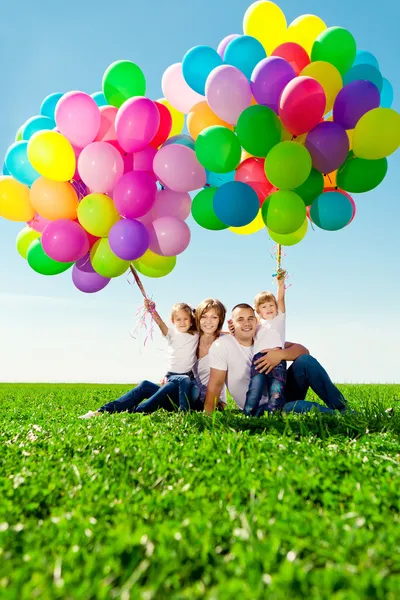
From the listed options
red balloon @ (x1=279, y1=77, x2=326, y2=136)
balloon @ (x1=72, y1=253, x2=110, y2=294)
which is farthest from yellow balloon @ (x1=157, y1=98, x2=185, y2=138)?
balloon @ (x1=72, y1=253, x2=110, y2=294)

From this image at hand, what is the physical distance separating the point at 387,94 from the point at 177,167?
3.02m

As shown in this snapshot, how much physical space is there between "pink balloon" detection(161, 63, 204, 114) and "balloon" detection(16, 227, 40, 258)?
100 inches

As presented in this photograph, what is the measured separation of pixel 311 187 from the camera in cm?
589

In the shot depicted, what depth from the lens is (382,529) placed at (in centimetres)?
255

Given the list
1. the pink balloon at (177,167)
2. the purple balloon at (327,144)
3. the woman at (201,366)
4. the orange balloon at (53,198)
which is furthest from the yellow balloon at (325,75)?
the orange balloon at (53,198)

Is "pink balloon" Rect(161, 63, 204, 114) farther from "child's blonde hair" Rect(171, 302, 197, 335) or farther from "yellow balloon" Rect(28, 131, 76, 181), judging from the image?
"child's blonde hair" Rect(171, 302, 197, 335)

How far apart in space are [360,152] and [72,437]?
4389 millimetres

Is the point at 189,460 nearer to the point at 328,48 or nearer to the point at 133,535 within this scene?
the point at 133,535

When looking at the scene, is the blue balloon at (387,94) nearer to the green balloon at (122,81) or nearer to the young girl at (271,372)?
the young girl at (271,372)

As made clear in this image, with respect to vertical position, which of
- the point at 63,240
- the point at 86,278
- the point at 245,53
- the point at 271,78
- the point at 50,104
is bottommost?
the point at 86,278

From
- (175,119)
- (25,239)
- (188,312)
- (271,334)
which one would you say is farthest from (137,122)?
(271,334)

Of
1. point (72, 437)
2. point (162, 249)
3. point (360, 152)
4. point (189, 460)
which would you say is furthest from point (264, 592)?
point (360, 152)

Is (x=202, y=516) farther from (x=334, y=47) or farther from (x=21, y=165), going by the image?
(x=334, y=47)

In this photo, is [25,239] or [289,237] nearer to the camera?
[289,237]
